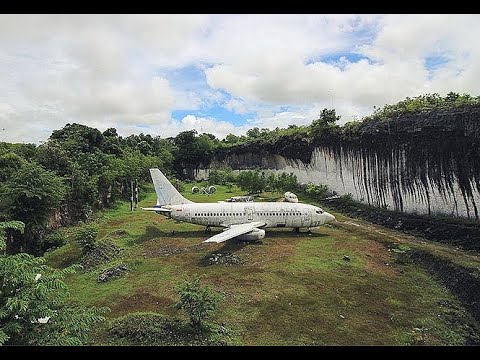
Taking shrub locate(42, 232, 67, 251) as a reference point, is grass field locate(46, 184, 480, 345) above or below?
below

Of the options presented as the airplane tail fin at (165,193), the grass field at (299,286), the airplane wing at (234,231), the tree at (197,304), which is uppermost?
the airplane tail fin at (165,193)

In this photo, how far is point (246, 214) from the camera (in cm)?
2477

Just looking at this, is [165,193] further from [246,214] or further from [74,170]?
[74,170]

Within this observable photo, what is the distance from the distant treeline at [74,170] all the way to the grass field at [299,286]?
2984mm

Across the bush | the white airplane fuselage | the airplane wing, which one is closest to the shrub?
the bush

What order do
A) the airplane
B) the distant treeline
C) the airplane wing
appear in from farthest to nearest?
the airplane < the distant treeline < the airplane wing

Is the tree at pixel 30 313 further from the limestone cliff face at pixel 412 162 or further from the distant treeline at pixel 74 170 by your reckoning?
the limestone cliff face at pixel 412 162

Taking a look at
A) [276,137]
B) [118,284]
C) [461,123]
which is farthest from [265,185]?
[118,284]

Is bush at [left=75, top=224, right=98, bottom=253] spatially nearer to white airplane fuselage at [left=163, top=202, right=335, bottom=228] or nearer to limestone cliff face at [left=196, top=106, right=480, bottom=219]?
white airplane fuselage at [left=163, top=202, right=335, bottom=228]

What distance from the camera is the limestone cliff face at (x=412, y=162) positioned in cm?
2269

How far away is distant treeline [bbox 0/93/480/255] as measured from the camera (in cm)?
2266

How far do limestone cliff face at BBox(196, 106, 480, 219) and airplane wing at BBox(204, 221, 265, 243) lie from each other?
37.2 ft

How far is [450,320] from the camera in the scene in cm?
1313

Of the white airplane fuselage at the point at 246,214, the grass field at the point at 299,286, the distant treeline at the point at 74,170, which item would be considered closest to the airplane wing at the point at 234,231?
the white airplane fuselage at the point at 246,214
